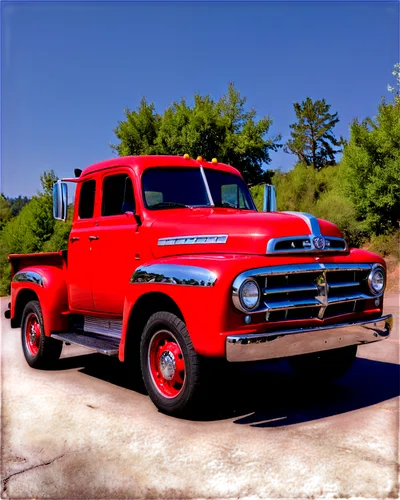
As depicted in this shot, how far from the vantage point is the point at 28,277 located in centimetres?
666

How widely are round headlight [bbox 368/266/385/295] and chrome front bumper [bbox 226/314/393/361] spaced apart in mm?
293

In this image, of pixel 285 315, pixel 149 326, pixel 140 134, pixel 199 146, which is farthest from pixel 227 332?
pixel 140 134

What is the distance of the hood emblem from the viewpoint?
4.43 metres

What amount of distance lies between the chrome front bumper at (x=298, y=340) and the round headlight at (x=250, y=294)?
0.22 m

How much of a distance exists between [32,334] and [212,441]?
12.1 ft

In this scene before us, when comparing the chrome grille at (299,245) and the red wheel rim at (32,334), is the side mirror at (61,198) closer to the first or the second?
the red wheel rim at (32,334)

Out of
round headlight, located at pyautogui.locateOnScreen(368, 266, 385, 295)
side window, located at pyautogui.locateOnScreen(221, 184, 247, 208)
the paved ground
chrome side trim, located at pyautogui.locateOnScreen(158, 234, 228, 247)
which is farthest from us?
side window, located at pyautogui.locateOnScreen(221, 184, 247, 208)

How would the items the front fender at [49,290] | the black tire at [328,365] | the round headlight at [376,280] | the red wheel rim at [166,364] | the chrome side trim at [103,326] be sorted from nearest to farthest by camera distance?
the red wheel rim at [166,364]
the round headlight at [376,280]
the black tire at [328,365]
the chrome side trim at [103,326]
the front fender at [49,290]

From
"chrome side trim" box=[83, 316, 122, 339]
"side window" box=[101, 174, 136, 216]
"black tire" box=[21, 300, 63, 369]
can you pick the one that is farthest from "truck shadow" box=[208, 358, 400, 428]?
"black tire" box=[21, 300, 63, 369]

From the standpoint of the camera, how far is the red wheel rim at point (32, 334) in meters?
6.64

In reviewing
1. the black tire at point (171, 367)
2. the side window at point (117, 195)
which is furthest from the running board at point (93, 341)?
the side window at point (117, 195)

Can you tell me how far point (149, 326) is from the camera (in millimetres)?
4512

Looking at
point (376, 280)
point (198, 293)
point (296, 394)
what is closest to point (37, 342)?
point (296, 394)

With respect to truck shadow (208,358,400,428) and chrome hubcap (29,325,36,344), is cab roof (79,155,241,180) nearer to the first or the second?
chrome hubcap (29,325,36,344)
